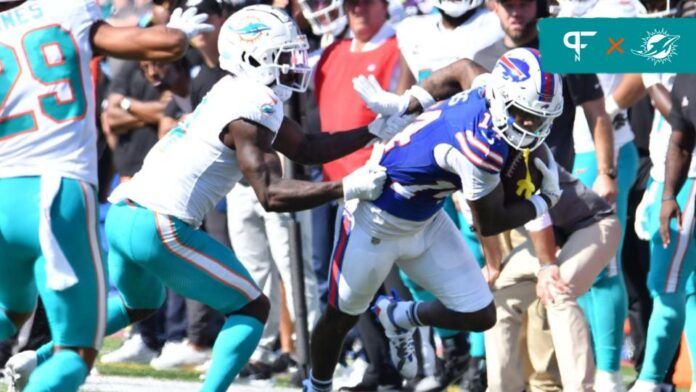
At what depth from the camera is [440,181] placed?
6.76m

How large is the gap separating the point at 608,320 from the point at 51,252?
292 centimetres

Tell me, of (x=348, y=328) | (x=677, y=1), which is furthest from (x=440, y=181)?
(x=677, y=1)

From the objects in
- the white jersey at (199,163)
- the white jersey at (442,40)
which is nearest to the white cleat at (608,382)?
the white jersey at (442,40)

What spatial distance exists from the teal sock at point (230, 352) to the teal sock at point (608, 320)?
1.86 metres

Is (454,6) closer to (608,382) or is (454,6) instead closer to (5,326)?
(608,382)

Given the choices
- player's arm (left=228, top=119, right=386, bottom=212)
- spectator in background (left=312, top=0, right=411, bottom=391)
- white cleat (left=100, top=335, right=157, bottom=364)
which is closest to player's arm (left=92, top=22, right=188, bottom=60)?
player's arm (left=228, top=119, right=386, bottom=212)

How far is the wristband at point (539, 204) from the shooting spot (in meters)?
6.71

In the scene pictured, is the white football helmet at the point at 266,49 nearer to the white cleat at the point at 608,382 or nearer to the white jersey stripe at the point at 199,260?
the white jersey stripe at the point at 199,260

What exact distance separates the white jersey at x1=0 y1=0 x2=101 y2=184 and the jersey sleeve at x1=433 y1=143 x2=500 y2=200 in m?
1.44

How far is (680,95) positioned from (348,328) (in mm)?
1892

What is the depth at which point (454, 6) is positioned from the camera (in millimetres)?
7934

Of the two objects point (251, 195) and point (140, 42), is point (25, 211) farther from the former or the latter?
point (251, 195)

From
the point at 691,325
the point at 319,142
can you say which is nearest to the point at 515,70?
the point at 319,142

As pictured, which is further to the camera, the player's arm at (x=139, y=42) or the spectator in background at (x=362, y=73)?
the spectator in background at (x=362, y=73)
